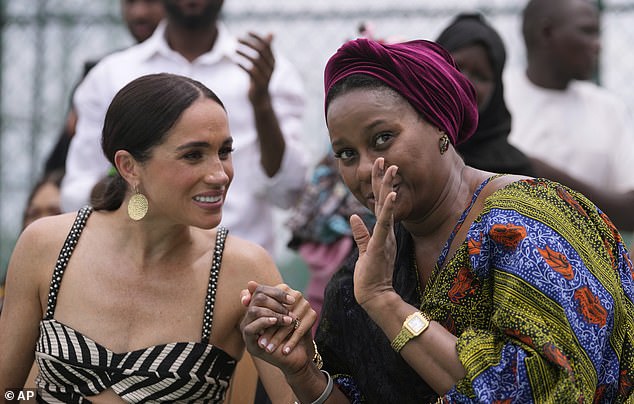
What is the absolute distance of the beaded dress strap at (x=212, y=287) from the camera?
3988 millimetres

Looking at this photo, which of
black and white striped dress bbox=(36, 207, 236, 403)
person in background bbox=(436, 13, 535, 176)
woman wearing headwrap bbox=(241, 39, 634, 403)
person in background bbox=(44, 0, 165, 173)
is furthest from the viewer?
person in background bbox=(44, 0, 165, 173)

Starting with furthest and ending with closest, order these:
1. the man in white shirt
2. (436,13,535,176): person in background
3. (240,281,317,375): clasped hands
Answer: the man in white shirt → (436,13,535,176): person in background → (240,281,317,375): clasped hands

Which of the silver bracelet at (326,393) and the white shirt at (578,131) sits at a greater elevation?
the silver bracelet at (326,393)

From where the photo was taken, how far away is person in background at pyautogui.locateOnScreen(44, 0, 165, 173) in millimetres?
6395

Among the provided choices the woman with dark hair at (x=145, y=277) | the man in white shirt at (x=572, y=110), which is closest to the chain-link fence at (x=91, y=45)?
the man in white shirt at (x=572, y=110)

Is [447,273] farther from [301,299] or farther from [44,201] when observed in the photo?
[44,201]

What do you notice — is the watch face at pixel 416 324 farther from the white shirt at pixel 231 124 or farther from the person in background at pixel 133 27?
the person in background at pixel 133 27

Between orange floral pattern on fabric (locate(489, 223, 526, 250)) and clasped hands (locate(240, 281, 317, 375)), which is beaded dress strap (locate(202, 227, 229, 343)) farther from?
orange floral pattern on fabric (locate(489, 223, 526, 250))

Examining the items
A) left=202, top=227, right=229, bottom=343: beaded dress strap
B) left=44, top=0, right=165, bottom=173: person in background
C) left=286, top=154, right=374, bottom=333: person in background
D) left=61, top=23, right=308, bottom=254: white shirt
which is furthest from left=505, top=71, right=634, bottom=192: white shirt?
left=202, top=227, right=229, bottom=343: beaded dress strap

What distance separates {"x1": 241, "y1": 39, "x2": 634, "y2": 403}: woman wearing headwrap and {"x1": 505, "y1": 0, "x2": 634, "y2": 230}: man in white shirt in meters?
2.16

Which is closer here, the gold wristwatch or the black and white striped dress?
the gold wristwatch

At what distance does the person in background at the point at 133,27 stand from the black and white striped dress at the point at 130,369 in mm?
2602

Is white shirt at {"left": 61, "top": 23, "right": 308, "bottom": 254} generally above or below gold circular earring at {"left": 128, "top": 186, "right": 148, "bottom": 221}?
below

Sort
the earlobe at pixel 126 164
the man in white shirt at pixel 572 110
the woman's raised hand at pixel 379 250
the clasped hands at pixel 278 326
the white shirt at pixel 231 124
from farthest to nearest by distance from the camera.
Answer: the man in white shirt at pixel 572 110
the white shirt at pixel 231 124
the earlobe at pixel 126 164
the clasped hands at pixel 278 326
the woman's raised hand at pixel 379 250
